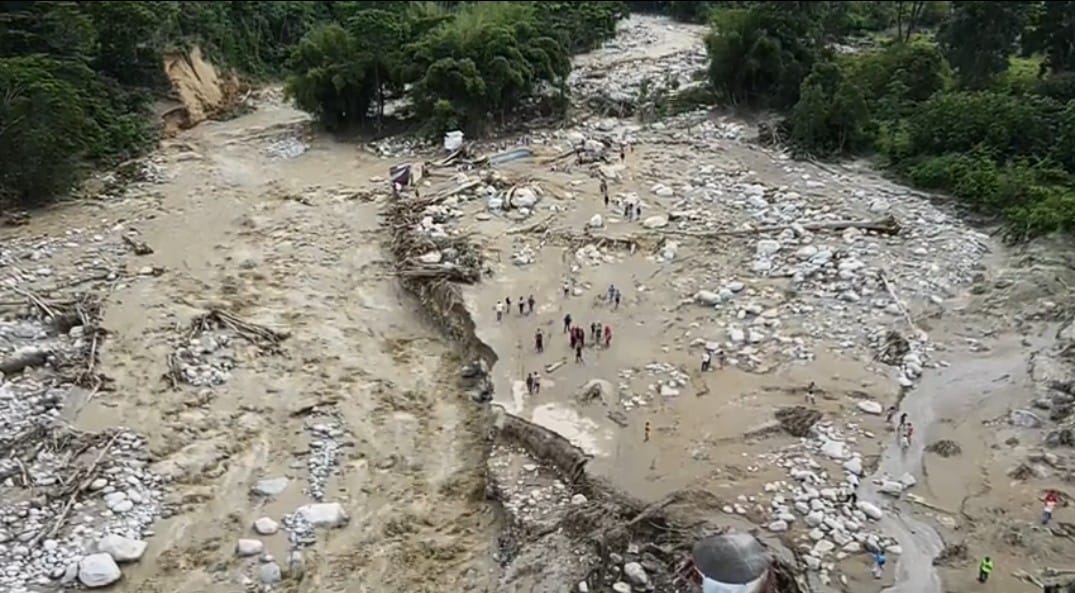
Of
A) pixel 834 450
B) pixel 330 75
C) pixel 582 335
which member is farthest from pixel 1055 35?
pixel 330 75

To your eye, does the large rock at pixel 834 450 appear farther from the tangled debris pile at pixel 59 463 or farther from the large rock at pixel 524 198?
the large rock at pixel 524 198

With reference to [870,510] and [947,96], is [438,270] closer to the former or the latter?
[870,510]

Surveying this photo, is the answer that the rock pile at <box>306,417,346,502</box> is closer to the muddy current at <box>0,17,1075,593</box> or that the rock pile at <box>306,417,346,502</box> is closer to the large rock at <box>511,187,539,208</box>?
the muddy current at <box>0,17,1075,593</box>

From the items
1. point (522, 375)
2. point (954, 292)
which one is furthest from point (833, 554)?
point (954, 292)

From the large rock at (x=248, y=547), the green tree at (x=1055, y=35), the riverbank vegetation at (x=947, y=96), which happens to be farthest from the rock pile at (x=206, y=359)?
the green tree at (x=1055, y=35)

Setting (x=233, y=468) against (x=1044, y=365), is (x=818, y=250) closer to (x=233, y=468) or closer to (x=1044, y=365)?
(x=1044, y=365)

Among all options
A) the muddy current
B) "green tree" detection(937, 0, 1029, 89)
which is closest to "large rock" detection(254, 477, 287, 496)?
the muddy current
